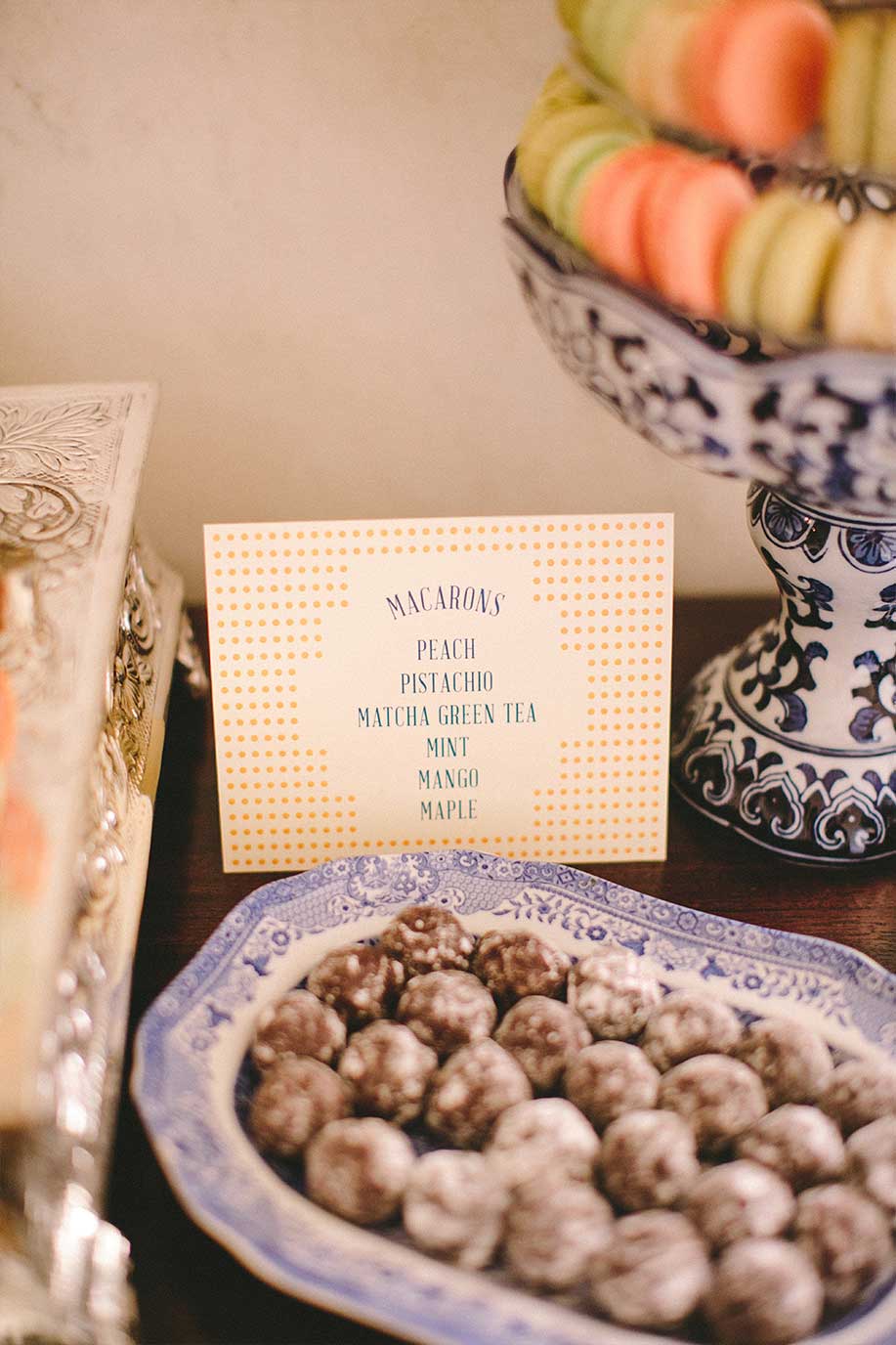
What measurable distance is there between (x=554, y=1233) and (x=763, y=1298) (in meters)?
0.07

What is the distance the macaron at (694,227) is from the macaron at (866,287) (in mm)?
40

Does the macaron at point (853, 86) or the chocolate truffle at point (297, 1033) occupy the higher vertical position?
the macaron at point (853, 86)

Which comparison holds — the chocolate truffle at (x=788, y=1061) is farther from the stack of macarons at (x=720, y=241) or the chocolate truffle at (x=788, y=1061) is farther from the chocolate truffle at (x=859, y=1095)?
the stack of macarons at (x=720, y=241)

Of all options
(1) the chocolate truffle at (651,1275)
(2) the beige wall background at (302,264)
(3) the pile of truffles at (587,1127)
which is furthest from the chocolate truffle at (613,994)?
(2) the beige wall background at (302,264)

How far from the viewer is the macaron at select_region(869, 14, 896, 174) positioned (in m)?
0.38

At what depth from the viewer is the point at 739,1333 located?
385mm

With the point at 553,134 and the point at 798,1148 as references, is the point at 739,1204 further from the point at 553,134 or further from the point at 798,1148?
the point at 553,134

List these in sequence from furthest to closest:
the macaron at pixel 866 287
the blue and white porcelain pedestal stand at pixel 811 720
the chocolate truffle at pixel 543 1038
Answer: the blue and white porcelain pedestal stand at pixel 811 720
the chocolate truffle at pixel 543 1038
the macaron at pixel 866 287

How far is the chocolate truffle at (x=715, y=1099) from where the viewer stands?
45 centimetres

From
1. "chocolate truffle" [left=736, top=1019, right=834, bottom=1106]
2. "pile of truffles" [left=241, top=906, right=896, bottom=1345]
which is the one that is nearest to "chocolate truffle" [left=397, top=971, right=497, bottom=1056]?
"pile of truffles" [left=241, top=906, right=896, bottom=1345]

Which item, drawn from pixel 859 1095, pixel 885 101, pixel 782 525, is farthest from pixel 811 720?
pixel 885 101

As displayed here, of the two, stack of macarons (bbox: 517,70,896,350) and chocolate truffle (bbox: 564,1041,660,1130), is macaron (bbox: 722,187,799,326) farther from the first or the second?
chocolate truffle (bbox: 564,1041,660,1130)

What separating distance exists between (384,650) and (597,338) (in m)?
0.20

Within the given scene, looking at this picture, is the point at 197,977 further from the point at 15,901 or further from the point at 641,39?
the point at 641,39
